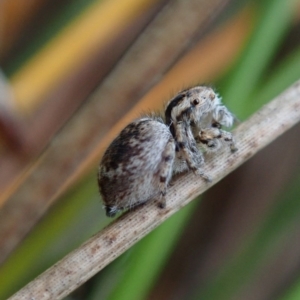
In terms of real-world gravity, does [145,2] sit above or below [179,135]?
above

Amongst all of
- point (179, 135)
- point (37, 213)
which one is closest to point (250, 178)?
point (179, 135)

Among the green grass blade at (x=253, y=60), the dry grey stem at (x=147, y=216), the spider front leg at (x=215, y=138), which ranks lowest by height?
the dry grey stem at (x=147, y=216)

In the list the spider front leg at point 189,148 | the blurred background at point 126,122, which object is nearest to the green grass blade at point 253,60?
the blurred background at point 126,122

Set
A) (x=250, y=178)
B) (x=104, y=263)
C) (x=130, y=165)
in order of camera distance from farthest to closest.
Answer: (x=250, y=178), (x=130, y=165), (x=104, y=263)

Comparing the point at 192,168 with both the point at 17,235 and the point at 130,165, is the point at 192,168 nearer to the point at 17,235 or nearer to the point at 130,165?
the point at 130,165

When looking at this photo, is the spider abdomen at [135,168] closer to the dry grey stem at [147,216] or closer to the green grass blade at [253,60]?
the dry grey stem at [147,216]

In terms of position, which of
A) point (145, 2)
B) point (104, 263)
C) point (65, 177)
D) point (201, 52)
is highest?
point (145, 2)

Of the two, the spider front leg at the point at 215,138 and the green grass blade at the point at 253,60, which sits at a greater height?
the green grass blade at the point at 253,60

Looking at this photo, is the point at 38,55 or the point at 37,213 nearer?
the point at 37,213
